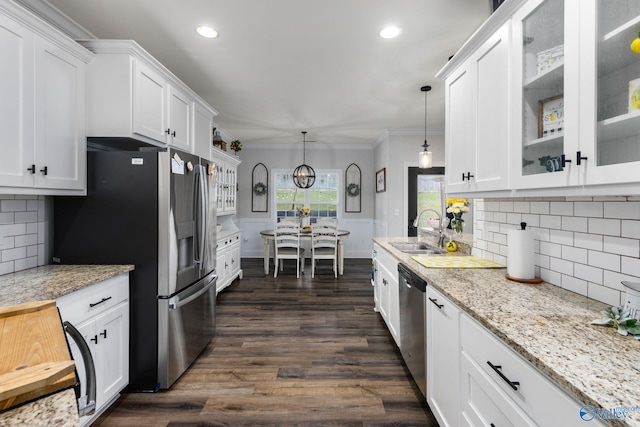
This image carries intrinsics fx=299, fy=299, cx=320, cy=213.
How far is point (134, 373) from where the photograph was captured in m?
2.03

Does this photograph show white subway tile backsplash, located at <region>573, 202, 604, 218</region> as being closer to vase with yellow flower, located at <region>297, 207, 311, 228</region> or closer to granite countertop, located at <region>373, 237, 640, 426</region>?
granite countertop, located at <region>373, 237, 640, 426</region>

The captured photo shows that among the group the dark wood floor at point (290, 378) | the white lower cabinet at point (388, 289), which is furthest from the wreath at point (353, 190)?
the white lower cabinet at point (388, 289)

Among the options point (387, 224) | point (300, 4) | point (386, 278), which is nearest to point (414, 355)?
point (386, 278)

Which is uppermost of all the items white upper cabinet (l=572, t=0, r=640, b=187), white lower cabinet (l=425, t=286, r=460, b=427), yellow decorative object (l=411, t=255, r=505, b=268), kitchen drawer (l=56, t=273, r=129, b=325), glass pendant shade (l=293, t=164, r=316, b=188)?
glass pendant shade (l=293, t=164, r=316, b=188)

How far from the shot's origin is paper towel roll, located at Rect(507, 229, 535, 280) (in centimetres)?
161

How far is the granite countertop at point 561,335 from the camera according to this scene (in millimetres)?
720

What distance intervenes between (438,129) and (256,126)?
11.0ft

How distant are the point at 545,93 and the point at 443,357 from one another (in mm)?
1336

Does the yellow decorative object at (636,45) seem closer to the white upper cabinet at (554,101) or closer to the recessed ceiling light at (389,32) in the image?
the white upper cabinet at (554,101)

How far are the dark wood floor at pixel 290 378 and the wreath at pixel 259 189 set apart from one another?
3604 millimetres

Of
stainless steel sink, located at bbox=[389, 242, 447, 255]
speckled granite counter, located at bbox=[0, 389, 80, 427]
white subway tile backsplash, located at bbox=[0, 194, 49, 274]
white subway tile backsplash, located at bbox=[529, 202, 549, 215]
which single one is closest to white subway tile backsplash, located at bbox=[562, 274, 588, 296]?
white subway tile backsplash, located at bbox=[529, 202, 549, 215]

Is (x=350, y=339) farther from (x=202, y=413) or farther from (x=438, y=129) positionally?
(x=438, y=129)

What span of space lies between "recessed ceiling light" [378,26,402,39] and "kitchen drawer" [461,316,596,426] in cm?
225

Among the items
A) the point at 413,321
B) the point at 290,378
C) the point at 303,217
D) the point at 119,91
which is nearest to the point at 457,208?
the point at 413,321
